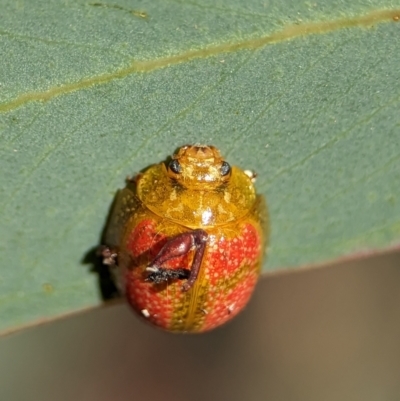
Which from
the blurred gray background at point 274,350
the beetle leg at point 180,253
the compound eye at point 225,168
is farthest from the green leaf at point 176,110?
the blurred gray background at point 274,350

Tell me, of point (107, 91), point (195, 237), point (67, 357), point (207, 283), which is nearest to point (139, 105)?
point (107, 91)

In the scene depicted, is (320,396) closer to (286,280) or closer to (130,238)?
(286,280)

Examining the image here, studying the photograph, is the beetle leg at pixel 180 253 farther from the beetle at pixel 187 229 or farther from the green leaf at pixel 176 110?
the green leaf at pixel 176 110

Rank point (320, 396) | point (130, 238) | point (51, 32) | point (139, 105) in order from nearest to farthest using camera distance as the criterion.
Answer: point (51, 32)
point (139, 105)
point (130, 238)
point (320, 396)

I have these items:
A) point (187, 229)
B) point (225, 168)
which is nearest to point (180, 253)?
point (187, 229)

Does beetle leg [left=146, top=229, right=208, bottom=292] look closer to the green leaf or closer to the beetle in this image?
the beetle

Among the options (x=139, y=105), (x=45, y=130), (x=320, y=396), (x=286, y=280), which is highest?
(x=139, y=105)
